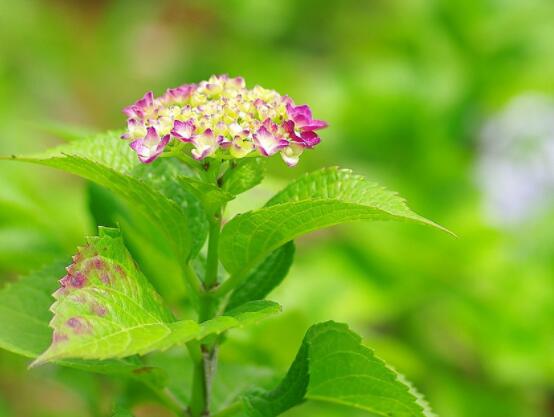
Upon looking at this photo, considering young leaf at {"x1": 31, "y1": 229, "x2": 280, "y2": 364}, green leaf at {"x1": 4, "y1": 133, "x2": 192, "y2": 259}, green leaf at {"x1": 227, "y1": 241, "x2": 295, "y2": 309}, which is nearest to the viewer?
young leaf at {"x1": 31, "y1": 229, "x2": 280, "y2": 364}

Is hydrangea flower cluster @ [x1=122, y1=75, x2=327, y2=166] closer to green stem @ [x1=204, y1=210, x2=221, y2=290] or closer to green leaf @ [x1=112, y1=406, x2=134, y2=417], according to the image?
green stem @ [x1=204, y1=210, x2=221, y2=290]

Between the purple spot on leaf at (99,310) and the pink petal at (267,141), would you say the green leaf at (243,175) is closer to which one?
the pink petal at (267,141)

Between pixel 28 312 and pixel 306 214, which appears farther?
pixel 28 312

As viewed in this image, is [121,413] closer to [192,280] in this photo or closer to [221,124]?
[192,280]

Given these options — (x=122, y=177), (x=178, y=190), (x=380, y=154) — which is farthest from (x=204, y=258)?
(x=380, y=154)

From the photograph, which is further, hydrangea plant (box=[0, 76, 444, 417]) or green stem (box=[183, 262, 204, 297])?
green stem (box=[183, 262, 204, 297])

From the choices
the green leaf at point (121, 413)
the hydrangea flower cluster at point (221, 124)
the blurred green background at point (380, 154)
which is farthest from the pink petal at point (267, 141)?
the blurred green background at point (380, 154)

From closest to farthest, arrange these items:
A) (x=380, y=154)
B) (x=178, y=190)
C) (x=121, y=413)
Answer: (x=121, y=413) → (x=178, y=190) → (x=380, y=154)

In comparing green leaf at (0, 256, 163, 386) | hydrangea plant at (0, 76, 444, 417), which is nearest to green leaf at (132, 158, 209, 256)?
hydrangea plant at (0, 76, 444, 417)
